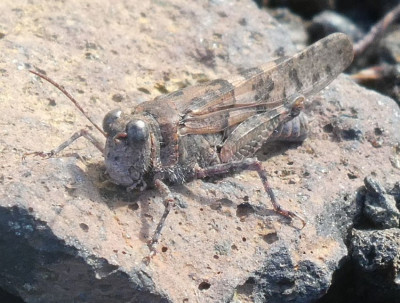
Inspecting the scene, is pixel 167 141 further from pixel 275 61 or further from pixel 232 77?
pixel 275 61

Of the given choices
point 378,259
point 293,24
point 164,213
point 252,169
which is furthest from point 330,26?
point 164,213

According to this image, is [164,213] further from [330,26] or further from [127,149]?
[330,26]

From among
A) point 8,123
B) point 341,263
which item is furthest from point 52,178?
point 341,263

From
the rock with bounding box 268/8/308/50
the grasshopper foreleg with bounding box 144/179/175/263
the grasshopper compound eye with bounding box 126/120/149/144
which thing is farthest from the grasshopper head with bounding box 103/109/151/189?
the rock with bounding box 268/8/308/50

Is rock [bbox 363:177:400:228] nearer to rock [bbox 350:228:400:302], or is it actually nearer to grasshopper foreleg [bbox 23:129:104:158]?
rock [bbox 350:228:400:302]

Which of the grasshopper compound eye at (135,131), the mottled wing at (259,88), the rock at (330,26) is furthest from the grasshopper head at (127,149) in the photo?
the rock at (330,26)

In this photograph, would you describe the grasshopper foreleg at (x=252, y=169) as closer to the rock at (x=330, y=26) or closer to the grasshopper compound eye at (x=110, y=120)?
the grasshopper compound eye at (x=110, y=120)
